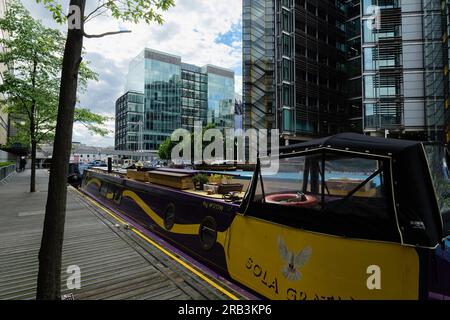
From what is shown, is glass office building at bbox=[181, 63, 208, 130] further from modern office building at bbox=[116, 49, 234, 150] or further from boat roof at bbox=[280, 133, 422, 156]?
boat roof at bbox=[280, 133, 422, 156]

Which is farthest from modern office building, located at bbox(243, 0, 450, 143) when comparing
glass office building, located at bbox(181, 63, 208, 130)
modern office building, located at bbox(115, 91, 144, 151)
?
modern office building, located at bbox(115, 91, 144, 151)

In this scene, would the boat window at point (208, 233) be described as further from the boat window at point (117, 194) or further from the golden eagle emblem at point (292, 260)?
the boat window at point (117, 194)

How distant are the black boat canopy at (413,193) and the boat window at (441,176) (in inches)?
2.8

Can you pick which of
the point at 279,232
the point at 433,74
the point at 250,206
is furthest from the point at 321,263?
the point at 433,74

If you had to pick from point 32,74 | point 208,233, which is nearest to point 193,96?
point 32,74

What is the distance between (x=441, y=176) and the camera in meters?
3.25

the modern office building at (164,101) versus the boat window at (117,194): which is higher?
the modern office building at (164,101)

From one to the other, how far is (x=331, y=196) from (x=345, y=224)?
415 mm

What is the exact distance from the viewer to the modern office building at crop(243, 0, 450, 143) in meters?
36.0

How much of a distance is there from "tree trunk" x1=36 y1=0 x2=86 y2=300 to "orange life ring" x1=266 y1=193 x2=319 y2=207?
2.94 metres

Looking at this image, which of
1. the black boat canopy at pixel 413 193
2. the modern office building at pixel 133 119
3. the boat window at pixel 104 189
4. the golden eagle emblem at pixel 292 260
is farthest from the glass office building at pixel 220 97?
the black boat canopy at pixel 413 193

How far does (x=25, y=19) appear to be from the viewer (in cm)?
1555

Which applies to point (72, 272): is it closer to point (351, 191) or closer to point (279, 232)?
point (279, 232)

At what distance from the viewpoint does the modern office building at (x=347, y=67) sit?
36.0 m
